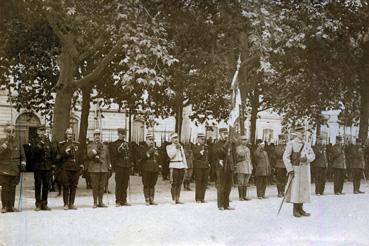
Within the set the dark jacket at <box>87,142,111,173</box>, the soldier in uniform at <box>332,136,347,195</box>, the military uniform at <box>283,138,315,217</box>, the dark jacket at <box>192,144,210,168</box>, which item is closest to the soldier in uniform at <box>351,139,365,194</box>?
the soldier in uniform at <box>332,136,347,195</box>

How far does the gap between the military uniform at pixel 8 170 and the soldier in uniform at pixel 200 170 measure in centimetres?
418

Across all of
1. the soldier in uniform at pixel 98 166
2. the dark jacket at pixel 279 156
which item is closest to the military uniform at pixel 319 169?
the dark jacket at pixel 279 156

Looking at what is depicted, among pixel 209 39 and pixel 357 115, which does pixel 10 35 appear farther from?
pixel 357 115

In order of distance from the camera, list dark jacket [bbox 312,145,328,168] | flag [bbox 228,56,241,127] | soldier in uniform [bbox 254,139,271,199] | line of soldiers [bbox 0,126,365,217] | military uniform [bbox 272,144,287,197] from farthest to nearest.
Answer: dark jacket [bbox 312,145,328,168]
military uniform [bbox 272,144,287,197]
soldier in uniform [bbox 254,139,271,199]
flag [bbox 228,56,241,127]
line of soldiers [bbox 0,126,365,217]

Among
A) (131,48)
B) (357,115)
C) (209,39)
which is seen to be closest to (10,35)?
(131,48)

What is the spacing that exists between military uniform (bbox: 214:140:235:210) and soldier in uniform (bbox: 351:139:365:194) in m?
4.88

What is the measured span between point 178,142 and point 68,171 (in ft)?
8.81

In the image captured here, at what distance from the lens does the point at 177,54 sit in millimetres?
12797

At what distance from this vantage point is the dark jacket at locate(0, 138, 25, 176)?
9.84m

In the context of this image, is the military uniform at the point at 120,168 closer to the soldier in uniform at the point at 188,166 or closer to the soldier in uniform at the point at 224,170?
the soldier in uniform at the point at 224,170

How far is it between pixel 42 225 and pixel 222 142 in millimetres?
4453

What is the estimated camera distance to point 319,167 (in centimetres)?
1445

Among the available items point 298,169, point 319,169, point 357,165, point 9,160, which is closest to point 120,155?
point 9,160

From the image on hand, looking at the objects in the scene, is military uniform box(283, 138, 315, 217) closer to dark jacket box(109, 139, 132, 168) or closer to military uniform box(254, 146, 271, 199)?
military uniform box(254, 146, 271, 199)
